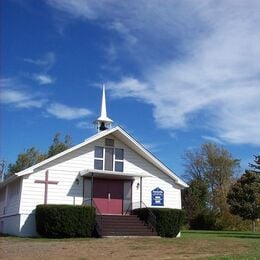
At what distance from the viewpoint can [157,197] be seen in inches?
1209

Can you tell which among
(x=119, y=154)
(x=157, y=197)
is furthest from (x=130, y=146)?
(x=157, y=197)

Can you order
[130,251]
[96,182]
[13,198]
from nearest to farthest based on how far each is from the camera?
1. [130,251]
2. [13,198]
3. [96,182]

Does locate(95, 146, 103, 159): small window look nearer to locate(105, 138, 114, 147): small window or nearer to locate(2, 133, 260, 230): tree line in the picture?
locate(105, 138, 114, 147): small window

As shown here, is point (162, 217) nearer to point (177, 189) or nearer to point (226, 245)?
point (177, 189)

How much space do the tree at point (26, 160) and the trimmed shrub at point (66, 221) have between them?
113 feet

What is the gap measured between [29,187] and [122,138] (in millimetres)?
6131

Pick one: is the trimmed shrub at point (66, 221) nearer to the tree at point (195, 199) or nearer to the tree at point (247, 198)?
the tree at point (247, 198)

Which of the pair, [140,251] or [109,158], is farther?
[109,158]

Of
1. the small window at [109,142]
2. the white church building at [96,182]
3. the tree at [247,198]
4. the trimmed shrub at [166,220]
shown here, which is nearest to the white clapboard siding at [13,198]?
the white church building at [96,182]

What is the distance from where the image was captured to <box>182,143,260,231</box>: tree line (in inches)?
1754

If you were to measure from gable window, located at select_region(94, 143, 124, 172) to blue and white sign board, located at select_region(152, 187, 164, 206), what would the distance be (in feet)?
8.13

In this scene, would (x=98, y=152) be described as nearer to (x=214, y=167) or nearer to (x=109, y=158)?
(x=109, y=158)

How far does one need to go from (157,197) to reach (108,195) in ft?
10.2

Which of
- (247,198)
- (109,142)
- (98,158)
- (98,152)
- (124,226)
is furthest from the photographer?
(247,198)
